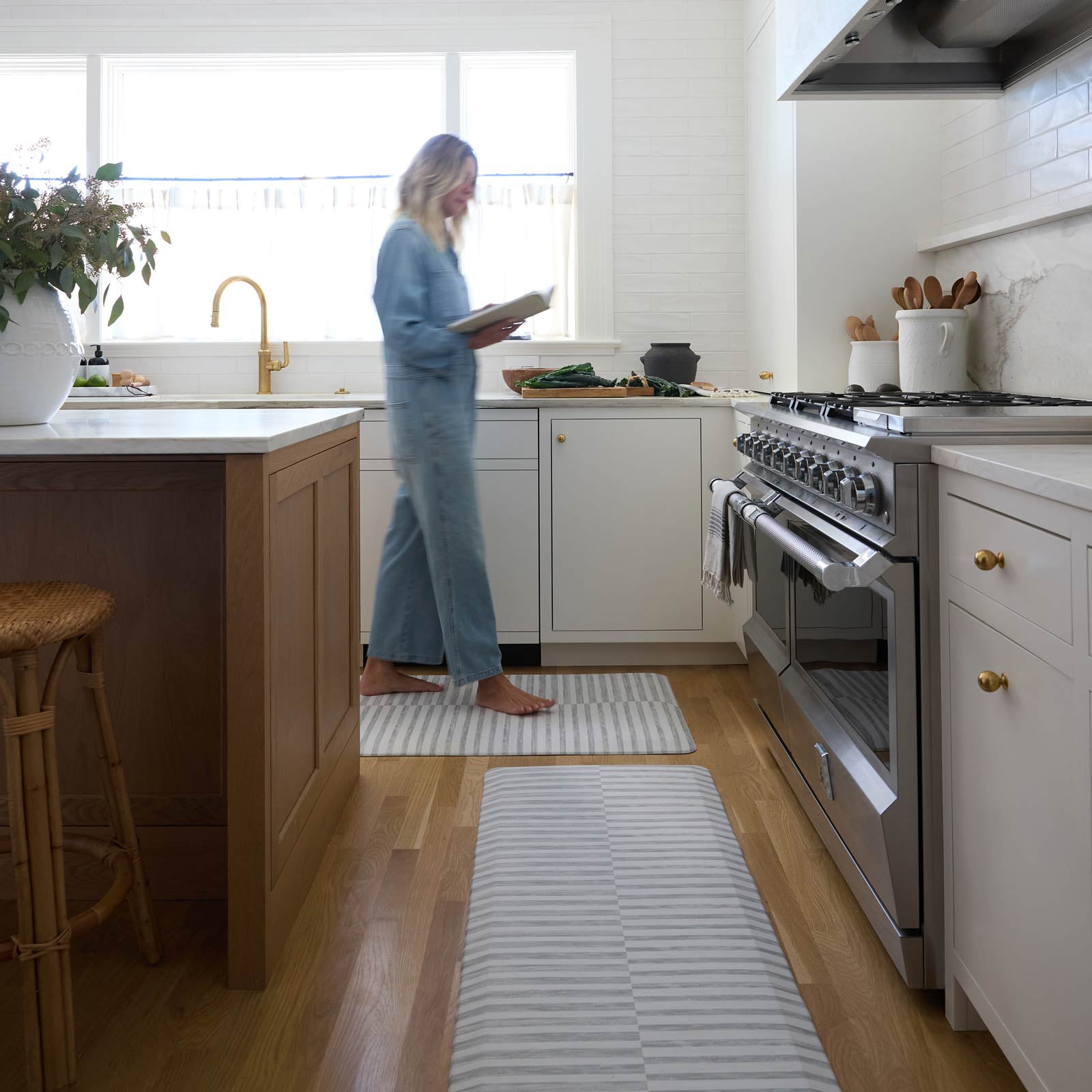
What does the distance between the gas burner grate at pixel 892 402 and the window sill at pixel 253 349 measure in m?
1.94

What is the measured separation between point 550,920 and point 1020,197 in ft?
6.94

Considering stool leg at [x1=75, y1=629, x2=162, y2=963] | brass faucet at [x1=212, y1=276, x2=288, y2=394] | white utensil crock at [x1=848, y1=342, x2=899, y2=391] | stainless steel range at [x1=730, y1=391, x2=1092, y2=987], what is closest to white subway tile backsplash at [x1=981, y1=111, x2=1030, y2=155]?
white utensil crock at [x1=848, y1=342, x2=899, y2=391]

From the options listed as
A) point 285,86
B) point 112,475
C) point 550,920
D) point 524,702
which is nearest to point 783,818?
point 550,920

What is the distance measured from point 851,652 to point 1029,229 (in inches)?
56.1

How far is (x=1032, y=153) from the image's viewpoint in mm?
2633

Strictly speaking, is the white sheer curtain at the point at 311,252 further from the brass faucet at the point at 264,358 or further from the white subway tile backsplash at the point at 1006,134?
the white subway tile backsplash at the point at 1006,134

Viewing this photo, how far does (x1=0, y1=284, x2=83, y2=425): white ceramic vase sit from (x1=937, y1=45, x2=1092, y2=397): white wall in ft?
6.98

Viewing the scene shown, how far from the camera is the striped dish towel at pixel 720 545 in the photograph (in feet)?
8.83

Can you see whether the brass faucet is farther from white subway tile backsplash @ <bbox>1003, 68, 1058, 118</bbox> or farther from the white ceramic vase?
white subway tile backsplash @ <bbox>1003, 68, 1058, 118</bbox>

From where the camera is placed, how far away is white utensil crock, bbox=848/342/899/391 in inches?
124

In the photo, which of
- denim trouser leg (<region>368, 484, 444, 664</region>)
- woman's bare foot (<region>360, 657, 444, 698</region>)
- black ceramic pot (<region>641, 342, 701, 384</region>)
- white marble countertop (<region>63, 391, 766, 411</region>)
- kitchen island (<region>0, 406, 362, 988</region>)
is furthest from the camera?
black ceramic pot (<region>641, 342, 701, 384</region>)

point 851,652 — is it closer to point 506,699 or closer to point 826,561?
point 826,561

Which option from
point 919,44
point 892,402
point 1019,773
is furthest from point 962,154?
point 1019,773

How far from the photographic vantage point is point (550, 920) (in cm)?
195
